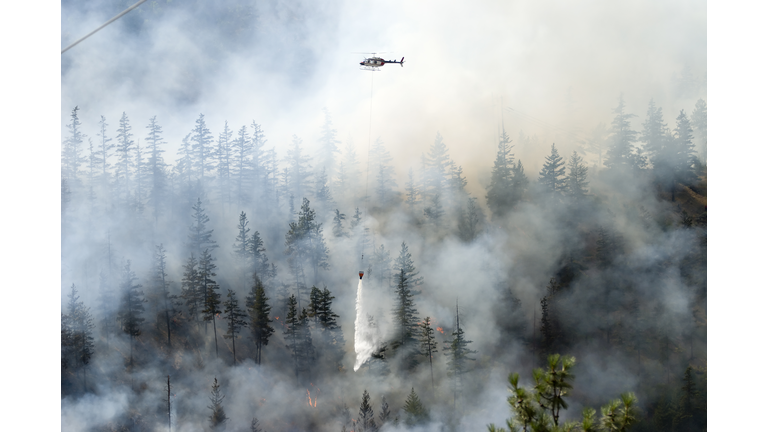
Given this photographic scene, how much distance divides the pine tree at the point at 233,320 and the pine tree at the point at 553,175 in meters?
43.3

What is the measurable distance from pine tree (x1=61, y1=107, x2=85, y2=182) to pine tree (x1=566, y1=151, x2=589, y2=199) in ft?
222

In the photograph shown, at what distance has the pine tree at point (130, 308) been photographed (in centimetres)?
5312

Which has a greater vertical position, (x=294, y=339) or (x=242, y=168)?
(x=242, y=168)

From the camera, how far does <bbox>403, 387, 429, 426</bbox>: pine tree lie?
1884 inches

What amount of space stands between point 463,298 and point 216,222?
36.3 m

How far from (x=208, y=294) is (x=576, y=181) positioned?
162 ft

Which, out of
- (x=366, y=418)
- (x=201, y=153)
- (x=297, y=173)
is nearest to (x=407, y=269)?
(x=366, y=418)

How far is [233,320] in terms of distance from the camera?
5388cm

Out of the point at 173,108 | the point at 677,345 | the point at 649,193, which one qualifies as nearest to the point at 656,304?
the point at 677,345

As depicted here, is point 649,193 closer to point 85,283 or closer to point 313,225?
point 313,225

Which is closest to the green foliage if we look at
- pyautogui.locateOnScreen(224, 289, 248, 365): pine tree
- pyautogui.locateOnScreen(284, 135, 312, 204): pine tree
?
pyautogui.locateOnScreen(224, 289, 248, 365): pine tree

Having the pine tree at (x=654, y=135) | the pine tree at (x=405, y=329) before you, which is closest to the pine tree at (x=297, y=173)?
the pine tree at (x=405, y=329)

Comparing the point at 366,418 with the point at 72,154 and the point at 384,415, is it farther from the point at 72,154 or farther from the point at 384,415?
the point at 72,154

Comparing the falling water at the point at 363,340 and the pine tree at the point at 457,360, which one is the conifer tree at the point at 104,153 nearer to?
the falling water at the point at 363,340
